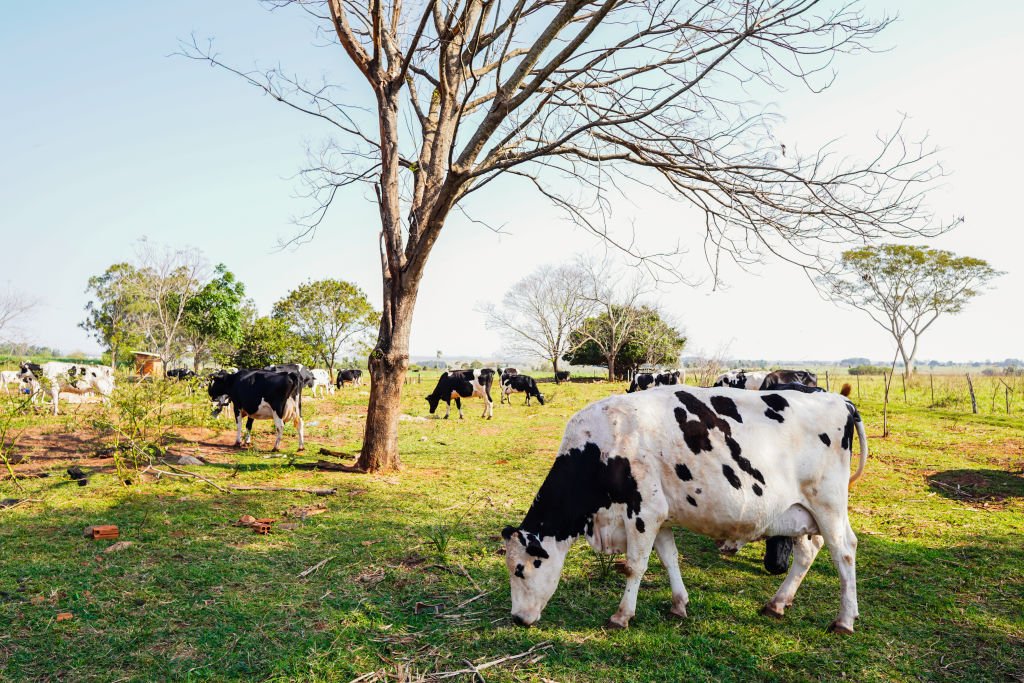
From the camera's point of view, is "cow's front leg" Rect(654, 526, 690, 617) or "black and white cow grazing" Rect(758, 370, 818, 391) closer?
"cow's front leg" Rect(654, 526, 690, 617)

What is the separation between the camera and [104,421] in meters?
8.93

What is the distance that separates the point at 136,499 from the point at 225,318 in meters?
35.0

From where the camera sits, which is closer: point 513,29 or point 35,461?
point 513,29

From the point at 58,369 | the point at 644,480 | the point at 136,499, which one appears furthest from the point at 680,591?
the point at 58,369

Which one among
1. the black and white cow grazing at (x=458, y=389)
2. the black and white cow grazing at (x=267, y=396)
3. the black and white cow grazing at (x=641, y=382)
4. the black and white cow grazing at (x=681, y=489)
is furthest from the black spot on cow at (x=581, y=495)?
the black and white cow grazing at (x=641, y=382)

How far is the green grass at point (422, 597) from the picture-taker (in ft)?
12.6

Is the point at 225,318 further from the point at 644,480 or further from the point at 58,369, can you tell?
the point at 644,480

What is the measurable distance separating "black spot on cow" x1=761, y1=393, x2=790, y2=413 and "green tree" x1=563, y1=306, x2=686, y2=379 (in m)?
45.6

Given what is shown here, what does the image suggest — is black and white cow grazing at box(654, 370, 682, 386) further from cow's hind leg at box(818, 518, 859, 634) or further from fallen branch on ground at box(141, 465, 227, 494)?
cow's hind leg at box(818, 518, 859, 634)

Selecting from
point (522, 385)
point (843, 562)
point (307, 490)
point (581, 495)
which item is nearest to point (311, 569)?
point (581, 495)

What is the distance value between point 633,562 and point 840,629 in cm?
172

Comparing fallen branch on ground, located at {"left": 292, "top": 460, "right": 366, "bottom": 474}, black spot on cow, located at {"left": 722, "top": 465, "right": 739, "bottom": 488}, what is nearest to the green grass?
black spot on cow, located at {"left": 722, "top": 465, "right": 739, "bottom": 488}

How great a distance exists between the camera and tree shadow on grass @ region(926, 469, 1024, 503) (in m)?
9.08

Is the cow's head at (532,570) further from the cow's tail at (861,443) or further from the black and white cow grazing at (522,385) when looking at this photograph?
the black and white cow grazing at (522,385)
